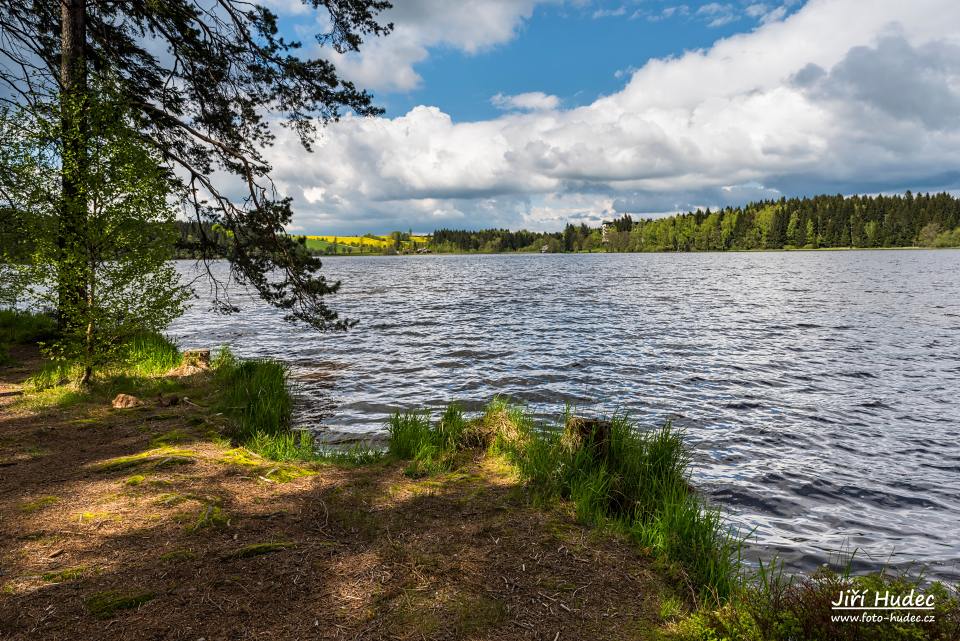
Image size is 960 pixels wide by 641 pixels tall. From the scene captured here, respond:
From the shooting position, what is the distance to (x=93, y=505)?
5.71 meters

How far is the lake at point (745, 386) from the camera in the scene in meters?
7.89

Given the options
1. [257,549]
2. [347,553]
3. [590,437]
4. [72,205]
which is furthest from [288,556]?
[72,205]

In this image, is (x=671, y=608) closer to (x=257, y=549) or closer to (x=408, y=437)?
(x=257, y=549)

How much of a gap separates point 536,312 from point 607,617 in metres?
29.0

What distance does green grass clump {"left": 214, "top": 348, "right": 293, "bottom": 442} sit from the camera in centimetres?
1007

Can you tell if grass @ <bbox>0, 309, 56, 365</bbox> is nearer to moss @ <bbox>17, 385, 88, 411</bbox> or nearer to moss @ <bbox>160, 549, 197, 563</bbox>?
moss @ <bbox>17, 385, 88, 411</bbox>

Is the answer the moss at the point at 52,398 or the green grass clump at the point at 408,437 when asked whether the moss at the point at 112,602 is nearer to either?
the green grass clump at the point at 408,437

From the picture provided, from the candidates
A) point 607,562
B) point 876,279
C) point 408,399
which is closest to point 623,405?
point 408,399

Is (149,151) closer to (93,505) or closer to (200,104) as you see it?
(200,104)

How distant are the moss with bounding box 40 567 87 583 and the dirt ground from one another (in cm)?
2

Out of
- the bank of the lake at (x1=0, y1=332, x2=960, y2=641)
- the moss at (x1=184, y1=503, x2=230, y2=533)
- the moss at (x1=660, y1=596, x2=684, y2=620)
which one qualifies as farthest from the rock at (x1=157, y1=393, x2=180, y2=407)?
the moss at (x1=660, y1=596, x2=684, y2=620)

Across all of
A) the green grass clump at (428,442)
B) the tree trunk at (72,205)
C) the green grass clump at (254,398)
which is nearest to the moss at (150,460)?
the green grass clump at (254,398)

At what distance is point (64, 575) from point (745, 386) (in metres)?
15.9

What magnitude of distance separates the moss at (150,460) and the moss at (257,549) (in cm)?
305
